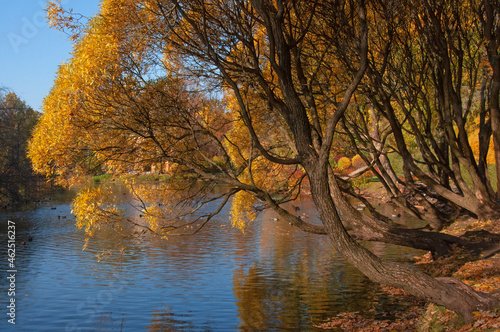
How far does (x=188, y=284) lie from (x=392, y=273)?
275 inches

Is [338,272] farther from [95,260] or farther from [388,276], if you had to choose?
[95,260]

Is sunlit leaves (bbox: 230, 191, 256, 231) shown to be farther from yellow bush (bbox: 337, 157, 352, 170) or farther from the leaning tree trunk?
yellow bush (bbox: 337, 157, 352, 170)

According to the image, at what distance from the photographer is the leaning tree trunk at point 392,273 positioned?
6.62 m

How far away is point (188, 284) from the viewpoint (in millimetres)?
12562

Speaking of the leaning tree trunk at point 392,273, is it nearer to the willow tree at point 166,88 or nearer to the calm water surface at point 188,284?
the willow tree at point 166,88

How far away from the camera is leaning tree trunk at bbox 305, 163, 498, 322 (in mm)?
6617

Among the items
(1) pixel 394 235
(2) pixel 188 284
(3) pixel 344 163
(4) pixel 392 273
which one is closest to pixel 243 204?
(2) pixel 188 284

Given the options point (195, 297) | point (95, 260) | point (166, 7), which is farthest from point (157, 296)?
point (166, 7)

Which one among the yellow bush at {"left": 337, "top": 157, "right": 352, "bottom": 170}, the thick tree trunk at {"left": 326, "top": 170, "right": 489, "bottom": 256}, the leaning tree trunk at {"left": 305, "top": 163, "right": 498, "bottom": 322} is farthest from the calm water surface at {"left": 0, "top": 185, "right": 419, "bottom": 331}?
the yellow bush at {"left": 337, "top": 157, "right": 352, "bottom": 170}

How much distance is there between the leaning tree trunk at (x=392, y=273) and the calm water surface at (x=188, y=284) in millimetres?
2483

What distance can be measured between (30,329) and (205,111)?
7.54 meters

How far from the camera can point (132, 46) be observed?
993 centimetres

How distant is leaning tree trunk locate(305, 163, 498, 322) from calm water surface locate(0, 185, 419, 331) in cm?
248

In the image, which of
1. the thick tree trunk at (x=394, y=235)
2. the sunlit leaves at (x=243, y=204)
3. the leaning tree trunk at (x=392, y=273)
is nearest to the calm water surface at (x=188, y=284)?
the sunlit leaves at (x=243, y=204)
